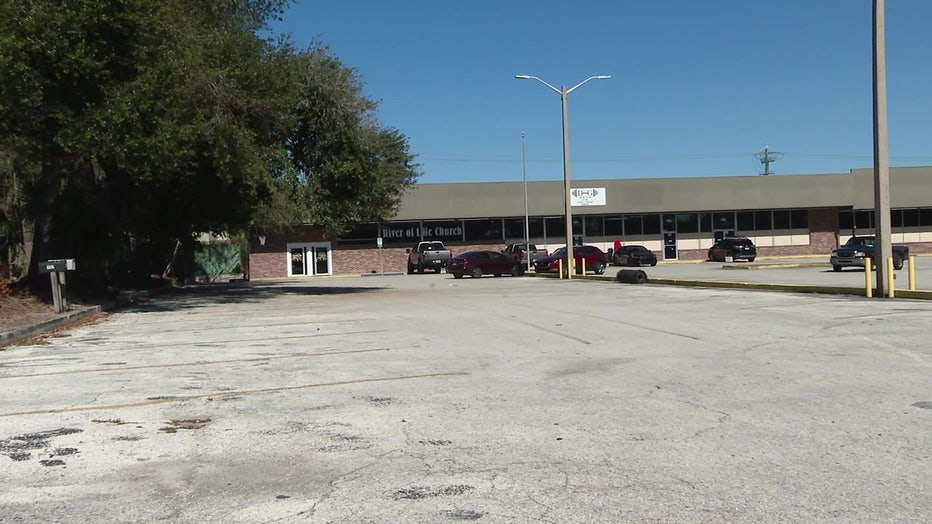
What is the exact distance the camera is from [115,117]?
17.4 m

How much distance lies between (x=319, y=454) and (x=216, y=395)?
9.31 feet

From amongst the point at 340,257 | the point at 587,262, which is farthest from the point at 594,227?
the point at 340,257

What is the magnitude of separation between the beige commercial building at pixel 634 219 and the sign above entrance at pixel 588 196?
0.07 m

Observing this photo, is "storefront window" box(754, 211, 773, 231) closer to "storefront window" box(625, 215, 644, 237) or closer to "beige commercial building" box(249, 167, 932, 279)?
"beige commercial building" box(249, 167, 932, 279)

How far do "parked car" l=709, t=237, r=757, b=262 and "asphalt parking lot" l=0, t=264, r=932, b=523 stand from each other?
140ft

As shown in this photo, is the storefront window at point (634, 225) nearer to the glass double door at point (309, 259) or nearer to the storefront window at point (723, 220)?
the storefront window at point (723, 220)

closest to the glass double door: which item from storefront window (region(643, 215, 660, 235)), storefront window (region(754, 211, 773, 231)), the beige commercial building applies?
the beige commercial building

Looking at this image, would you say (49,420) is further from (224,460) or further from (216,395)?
(224,460)

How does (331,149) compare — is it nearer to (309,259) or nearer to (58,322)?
(58,322)

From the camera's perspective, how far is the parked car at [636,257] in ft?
177

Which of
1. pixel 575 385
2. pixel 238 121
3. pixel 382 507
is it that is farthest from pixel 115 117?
pixel 382 507

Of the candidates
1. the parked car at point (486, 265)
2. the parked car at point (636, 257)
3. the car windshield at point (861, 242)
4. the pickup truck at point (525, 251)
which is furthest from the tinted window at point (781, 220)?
the parked car at point (486, 265)

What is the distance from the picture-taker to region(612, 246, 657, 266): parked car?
54.1 m

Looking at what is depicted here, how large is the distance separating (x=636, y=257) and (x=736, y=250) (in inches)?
284
